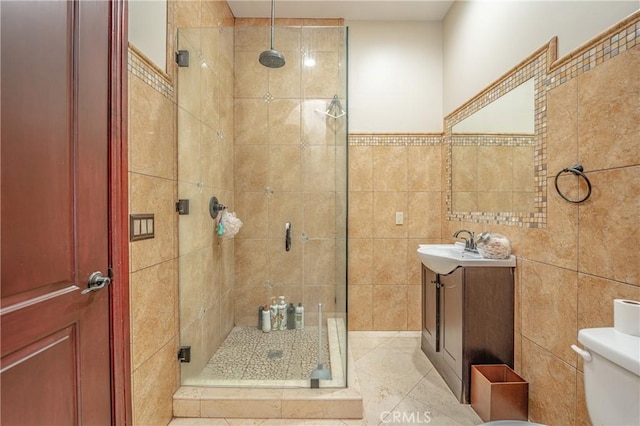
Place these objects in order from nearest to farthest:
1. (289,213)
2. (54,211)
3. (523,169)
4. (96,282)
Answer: (54,211) < (96,282) < (523,169) < (289,213)

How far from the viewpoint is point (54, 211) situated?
897 millimetres

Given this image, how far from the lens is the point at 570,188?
134 centimetres

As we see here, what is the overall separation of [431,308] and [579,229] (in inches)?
45.9

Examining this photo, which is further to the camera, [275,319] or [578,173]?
[275,319]

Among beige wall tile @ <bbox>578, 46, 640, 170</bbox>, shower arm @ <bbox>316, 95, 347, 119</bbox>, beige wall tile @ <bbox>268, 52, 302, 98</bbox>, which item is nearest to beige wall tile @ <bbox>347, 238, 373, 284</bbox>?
shower arm @ <bbox>316, 95, 347, 119</bbox>

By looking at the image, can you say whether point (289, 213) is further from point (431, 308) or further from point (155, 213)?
point (431, 308)

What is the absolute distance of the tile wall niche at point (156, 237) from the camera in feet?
4.26

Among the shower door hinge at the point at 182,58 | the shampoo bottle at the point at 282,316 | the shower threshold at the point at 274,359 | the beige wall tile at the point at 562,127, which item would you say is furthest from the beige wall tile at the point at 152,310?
the beige wall tile at the point at 562,127

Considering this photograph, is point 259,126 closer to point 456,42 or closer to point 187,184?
point 187,184

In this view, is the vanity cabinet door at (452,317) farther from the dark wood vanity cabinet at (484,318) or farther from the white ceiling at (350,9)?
the white ceiling at (350,9)

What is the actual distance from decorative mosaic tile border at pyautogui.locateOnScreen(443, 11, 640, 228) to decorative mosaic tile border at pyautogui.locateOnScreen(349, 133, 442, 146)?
540mm

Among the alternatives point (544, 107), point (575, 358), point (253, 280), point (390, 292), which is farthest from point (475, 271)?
point (253, 280)

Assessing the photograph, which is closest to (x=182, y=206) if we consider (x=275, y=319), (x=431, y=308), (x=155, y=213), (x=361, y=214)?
(x=155, y=213)

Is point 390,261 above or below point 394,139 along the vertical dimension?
below
